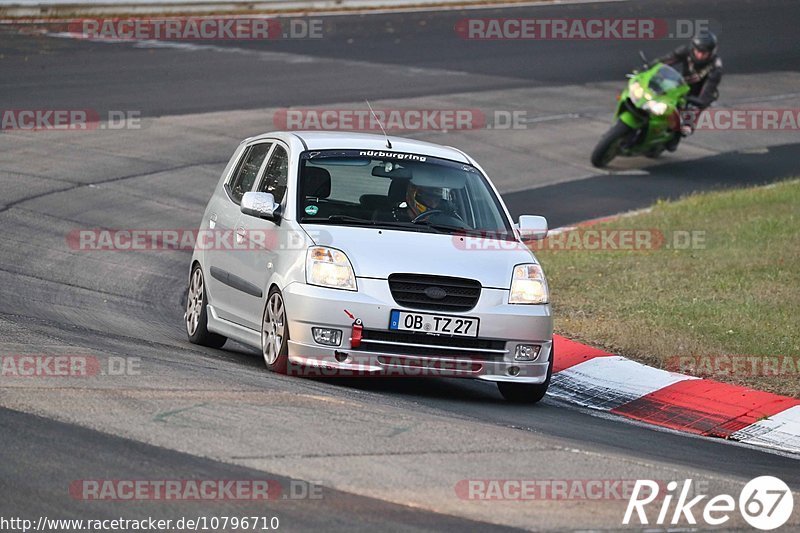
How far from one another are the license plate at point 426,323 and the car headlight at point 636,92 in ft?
40.1

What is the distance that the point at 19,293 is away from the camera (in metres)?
11.6

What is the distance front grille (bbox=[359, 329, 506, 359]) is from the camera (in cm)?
879

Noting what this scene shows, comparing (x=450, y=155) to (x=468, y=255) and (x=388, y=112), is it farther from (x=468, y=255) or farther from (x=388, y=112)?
(x=388, y=112)

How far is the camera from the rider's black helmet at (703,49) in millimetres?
21125

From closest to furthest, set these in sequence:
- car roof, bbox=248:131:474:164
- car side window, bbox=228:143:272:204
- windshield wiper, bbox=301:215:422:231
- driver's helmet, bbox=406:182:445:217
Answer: windshield wiper, bbox=301:215:422:231, driver's helmet, bbox=406:182:445:217, car roof, bbox=248:131:474:164, car side window, bbox=228:143:272:204

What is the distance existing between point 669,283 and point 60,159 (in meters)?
8.21

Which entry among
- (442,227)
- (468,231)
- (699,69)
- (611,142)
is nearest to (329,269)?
(442,227)

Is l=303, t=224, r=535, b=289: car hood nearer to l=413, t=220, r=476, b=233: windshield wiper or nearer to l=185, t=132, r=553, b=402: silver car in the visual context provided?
l=185, t=132, r=553, b=402: silver car

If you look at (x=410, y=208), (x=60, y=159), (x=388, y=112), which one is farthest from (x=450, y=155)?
(x=388, y=112)

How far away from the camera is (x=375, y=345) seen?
28.9 feet

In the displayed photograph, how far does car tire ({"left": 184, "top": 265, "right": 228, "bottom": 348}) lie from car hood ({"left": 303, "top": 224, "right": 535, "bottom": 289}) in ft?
5.36

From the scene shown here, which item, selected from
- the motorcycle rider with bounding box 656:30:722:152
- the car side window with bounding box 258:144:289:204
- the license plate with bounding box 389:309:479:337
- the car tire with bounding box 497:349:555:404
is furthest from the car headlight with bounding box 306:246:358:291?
the motorcycle rider with bounding box 656:30:722:152

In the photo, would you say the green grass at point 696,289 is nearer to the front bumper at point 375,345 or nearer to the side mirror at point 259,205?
the front bumper at point 375,345

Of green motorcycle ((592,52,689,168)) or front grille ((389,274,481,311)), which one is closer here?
front grille ((389,274,481,311))
